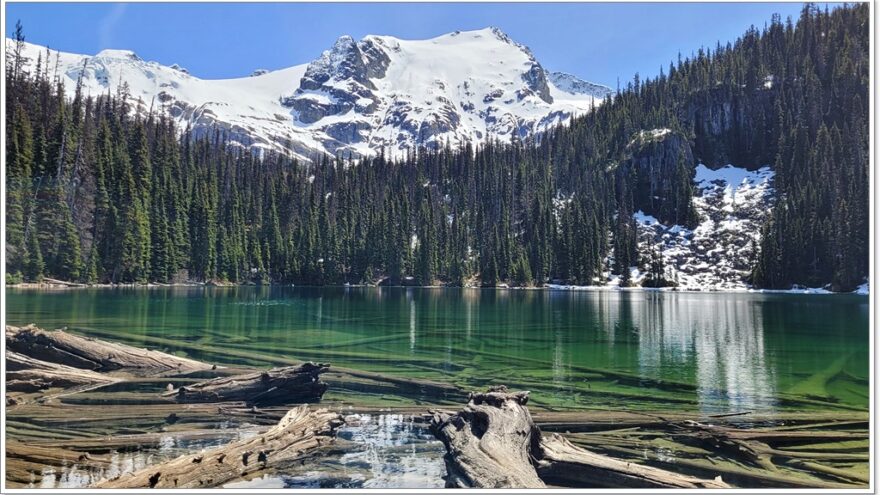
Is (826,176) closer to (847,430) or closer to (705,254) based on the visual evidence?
(705,254)

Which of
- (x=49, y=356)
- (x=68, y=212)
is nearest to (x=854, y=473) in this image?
(x=49, y=356)

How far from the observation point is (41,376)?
18891 mm

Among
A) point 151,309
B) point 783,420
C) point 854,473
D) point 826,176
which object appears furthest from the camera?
point 826,176

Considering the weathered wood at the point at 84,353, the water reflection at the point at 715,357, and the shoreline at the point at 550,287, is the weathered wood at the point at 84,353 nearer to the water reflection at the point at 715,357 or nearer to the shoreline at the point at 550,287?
the water reflection at the point at 715,357

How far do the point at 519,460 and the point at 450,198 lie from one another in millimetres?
183252

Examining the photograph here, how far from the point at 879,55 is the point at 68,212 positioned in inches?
4230

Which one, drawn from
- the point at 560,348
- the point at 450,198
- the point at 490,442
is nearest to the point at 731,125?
the point at 450,198

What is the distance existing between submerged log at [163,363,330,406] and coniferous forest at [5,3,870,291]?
73317 millimetres

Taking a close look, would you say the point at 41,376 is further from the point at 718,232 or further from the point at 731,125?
the point at 731,125

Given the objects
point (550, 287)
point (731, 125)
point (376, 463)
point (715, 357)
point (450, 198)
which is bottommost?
point (376, 463)

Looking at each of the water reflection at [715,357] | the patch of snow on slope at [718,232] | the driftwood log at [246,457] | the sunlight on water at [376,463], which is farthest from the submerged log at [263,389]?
the patch of snow on slope at [718,232]

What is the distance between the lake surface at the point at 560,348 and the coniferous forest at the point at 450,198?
51672 mm

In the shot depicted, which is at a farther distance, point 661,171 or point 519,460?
A: point 661,171

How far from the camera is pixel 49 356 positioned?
2036 centimetres
